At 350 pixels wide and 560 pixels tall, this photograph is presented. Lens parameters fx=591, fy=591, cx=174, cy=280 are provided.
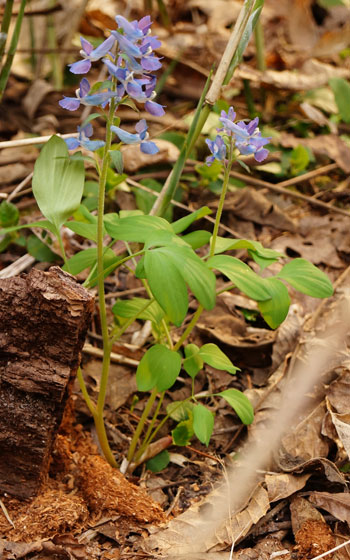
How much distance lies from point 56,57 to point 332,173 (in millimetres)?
1546

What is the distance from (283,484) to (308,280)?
1.71ft

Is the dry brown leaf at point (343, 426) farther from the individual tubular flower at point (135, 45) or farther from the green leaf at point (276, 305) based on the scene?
the individual tubular flower at point (135, 45)

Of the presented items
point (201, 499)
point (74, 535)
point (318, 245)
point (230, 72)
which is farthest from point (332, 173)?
point (74, 535)

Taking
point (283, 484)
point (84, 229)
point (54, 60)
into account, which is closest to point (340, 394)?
point (283, 484)

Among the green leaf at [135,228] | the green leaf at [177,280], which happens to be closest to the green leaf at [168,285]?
the green leaf at [177,280]

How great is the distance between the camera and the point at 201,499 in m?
1.51

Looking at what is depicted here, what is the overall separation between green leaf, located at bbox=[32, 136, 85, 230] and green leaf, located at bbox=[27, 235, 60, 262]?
0.56 meters

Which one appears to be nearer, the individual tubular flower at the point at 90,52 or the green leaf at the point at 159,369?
the individual tubular flower at the point at 90,52

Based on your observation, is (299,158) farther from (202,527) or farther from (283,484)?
(202,527)

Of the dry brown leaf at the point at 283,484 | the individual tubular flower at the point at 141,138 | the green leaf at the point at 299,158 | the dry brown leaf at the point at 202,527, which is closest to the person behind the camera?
the individual tubular flower at the point at 141,138

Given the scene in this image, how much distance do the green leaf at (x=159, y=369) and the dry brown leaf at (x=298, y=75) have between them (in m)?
1.95

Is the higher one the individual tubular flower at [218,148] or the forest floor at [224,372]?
the individual tubular flower at [218,148]

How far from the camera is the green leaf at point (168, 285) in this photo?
1.17 metres

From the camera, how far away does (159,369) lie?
1.36 meters
